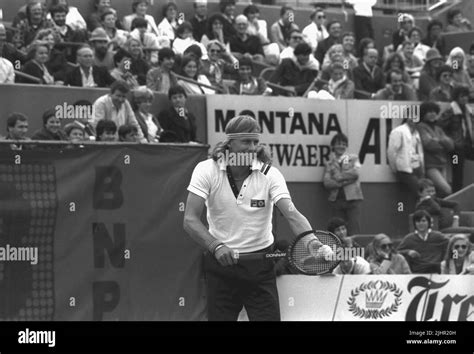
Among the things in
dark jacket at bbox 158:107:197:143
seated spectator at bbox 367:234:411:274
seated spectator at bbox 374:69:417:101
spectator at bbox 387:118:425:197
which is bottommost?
seated spectator at bbox 367:234:411:274

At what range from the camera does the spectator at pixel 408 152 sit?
17734 millimetres

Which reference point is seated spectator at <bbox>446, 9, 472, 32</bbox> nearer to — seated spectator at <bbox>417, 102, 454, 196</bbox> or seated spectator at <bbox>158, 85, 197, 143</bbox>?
seated spectator at <bbox>417, 102, 454, 196</bbox>

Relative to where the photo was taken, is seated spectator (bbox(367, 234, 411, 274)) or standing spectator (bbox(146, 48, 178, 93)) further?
standing spectator (bbox(146, 48, 178, 93))

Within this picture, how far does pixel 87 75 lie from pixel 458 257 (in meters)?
5.14

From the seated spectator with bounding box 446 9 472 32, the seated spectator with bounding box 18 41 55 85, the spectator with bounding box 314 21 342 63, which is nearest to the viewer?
the seated spectator with bounding box 18 41 55 85

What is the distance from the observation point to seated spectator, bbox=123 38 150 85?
16.9 meters

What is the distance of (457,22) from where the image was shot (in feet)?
76.6

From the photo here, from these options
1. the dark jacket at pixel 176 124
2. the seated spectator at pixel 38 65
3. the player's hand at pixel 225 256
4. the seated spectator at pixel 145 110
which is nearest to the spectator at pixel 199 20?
the seated spectator at pixel 38 65

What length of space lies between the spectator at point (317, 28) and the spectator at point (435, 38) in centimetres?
180

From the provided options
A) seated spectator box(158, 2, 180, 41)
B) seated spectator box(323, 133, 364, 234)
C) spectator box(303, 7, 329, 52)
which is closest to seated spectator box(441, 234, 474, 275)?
seated spectator box(323, 133, 364, 234)
